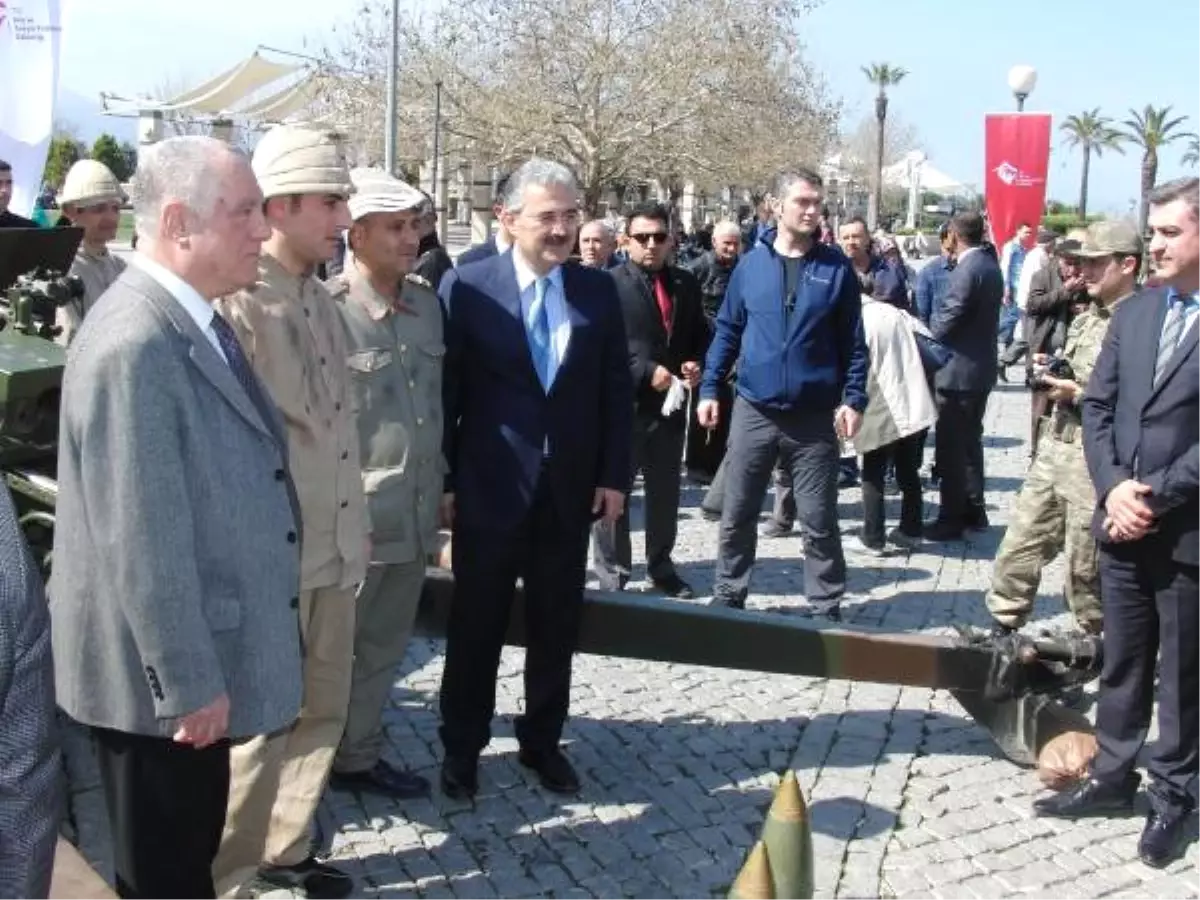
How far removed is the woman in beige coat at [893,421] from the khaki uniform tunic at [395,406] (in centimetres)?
411

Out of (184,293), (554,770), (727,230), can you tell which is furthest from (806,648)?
(727,230)

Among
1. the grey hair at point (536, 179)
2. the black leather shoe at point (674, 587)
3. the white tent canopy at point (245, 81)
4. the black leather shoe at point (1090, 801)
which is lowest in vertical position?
the black leather shoe at point (1090, 801)

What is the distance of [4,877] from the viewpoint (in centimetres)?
173

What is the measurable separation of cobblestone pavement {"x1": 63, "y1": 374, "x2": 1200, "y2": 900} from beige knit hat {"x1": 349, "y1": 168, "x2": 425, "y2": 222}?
1.78 m

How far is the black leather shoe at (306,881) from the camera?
353cm

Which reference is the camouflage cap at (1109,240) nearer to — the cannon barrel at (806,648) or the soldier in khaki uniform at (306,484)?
the cannon barrel at (806,648)

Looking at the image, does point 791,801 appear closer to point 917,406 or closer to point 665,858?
point 665,858

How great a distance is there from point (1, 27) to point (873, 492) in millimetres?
5126

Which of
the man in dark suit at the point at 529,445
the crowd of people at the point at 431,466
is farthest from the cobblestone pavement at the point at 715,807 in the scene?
the man in dark suit at the point at 529,445

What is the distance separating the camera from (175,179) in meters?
2.51

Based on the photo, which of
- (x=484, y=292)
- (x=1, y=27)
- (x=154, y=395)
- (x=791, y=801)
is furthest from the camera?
(x=1, y=27)

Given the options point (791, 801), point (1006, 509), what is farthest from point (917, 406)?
point (791, 801)

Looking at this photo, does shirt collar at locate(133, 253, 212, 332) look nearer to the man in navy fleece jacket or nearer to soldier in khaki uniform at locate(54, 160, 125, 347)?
soldier in khaki uniform at locate(54, 160, 125, 347)

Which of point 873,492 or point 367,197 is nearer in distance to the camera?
point 367,197
